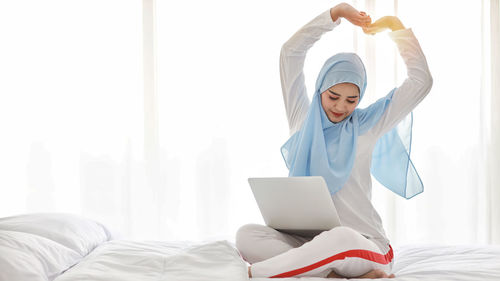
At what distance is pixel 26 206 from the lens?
3049mm

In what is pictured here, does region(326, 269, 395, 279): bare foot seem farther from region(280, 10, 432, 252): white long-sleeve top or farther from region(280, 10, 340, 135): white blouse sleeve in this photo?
region(280, 10, 340, 135): white blouse sleeve

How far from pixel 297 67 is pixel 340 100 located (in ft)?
0.72

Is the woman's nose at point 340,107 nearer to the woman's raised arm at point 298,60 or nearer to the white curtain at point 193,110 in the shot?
the woman's raised arm at point 298,60

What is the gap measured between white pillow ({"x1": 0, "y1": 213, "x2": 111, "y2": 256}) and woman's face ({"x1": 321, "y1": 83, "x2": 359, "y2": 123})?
2.87 feet

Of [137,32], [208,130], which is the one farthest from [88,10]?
[208,130]

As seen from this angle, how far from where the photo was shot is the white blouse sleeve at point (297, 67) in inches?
72.1

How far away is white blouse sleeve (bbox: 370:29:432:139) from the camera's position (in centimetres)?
175

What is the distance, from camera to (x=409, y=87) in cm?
176

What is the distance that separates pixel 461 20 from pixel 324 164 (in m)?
1.84

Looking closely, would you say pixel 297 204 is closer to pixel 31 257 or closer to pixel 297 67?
pixel 297 67

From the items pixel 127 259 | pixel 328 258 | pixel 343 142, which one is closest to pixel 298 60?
pixel 343 142

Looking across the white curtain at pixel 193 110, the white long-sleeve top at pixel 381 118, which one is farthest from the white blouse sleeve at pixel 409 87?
the white curtain at pixel 193 110

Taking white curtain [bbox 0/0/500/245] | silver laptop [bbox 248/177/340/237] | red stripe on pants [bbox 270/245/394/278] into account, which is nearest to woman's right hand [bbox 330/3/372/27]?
silver laptop [bbox 248/177/340/237]

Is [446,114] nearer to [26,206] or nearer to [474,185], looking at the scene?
[474,185]
